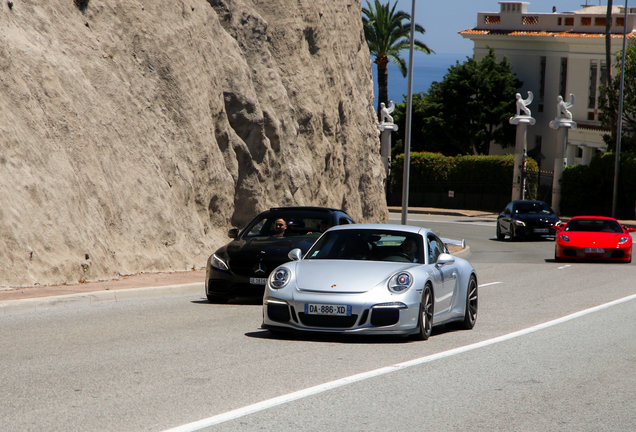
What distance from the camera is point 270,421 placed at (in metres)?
6.06

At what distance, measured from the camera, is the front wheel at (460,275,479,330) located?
36.4 feet

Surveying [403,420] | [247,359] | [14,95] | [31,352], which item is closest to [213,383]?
[247,359]

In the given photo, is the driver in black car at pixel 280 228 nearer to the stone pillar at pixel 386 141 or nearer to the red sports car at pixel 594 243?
the red sports car at pixel 594 243

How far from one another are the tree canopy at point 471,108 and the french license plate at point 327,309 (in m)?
58.3

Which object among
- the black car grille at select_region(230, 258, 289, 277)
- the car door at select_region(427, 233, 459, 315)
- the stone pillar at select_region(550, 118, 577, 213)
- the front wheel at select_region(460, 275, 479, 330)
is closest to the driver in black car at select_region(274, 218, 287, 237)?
the black car grille at select_region(230, 258, 289, 277)

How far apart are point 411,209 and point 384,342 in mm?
50938

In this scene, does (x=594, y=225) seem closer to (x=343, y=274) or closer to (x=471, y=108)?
(x=343, y=274)

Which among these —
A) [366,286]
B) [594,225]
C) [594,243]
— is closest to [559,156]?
[594,225]

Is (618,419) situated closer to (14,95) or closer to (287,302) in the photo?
(287,302)

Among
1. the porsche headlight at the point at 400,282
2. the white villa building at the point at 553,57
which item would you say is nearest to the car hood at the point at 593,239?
the porsche headlight at the point at 400,282

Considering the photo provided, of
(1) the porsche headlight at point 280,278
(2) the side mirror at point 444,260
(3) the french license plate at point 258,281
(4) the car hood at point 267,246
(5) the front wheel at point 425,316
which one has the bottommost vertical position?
(3) the french license plate at point 258,281

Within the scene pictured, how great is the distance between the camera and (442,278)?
1041 cm

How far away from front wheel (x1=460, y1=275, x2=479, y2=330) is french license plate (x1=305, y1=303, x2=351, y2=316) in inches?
99.3

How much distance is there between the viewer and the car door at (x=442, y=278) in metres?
10.3
